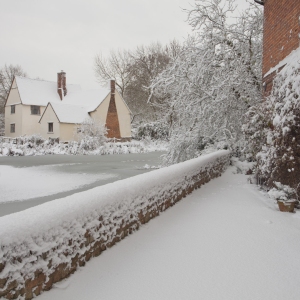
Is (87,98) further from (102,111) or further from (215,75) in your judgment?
(215,75)

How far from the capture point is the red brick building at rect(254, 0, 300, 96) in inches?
279

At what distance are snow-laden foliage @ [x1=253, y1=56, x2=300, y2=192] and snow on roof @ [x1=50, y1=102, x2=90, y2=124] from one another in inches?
1142

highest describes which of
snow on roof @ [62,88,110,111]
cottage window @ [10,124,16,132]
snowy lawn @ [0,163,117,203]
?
snow on roof @ [62,88,110,111]

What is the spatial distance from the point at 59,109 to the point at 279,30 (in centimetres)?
3037

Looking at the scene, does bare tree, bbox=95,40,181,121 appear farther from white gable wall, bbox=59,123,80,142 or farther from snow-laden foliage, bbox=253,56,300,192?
snow-laden foliage, bbox=253,56,300,192

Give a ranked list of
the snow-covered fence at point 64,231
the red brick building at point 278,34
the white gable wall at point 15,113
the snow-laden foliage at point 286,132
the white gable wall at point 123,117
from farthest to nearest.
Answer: the white gable wall at point 123,117
the white gable wall at point 15,113
the red brick building at point 278,34
the snow-laden foliage at point 286,132
the snow-covered fence at point 64,231

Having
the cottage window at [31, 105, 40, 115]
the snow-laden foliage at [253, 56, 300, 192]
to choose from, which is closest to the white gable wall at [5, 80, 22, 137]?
the cottage window at [31, 105, 40, 115]

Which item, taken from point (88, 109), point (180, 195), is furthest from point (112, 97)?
point (180, 195)

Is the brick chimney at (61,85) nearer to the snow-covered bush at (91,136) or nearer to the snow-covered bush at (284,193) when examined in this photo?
the snow-covered bush at (91,136)

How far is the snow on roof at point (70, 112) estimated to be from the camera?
34062 millimetres

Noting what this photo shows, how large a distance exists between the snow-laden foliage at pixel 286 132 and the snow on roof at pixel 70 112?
29.0 metres

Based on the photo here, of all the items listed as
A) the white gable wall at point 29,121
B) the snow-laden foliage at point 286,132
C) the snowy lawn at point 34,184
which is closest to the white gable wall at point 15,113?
the white gable wall at point 29,121

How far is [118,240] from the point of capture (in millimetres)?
4277

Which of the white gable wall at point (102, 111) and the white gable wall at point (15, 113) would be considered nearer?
the white gable wall at point (102, 111)
